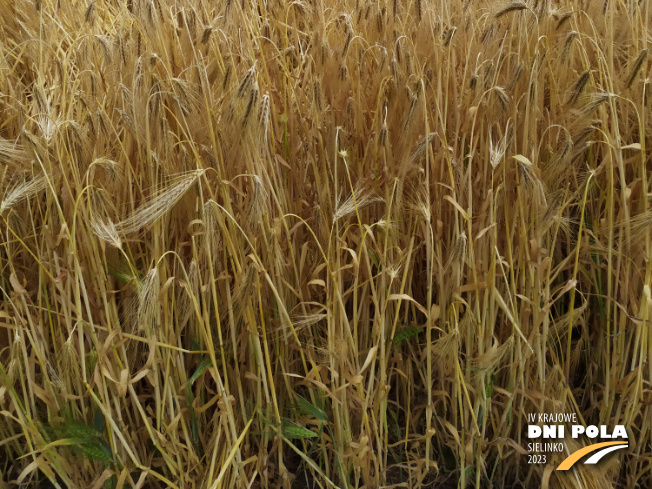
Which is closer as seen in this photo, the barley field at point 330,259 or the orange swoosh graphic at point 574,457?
the barley field at point 330,259

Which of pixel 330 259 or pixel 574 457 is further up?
pixel 330 259

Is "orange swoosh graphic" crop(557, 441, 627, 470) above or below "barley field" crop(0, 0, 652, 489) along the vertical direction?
below

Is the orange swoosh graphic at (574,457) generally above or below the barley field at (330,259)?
below

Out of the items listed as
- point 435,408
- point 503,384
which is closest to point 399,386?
point 435,408

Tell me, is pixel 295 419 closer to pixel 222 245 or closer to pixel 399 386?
pixel 399 386

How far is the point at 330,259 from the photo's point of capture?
43.8 inches

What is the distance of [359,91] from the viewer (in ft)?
4.07

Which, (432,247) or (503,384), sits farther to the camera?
(503,384)

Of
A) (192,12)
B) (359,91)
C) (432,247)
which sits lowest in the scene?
(432,247)

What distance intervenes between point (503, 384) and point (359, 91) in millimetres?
665

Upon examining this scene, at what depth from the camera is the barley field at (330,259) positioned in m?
1.08

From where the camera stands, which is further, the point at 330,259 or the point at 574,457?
the point at 574,457

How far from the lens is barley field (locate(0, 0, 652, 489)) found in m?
1.08

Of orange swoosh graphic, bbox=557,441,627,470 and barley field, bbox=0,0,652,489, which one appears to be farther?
orange swoosh graphic, bbox=557,441,627,470
